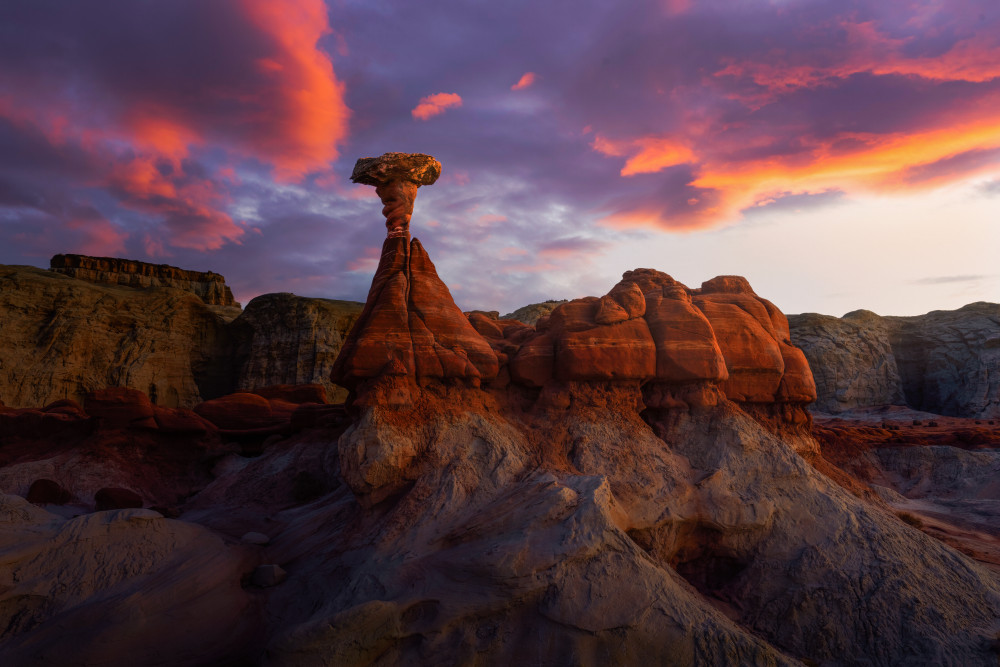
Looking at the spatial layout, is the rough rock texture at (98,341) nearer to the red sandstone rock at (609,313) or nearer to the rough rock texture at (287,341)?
the rough rock texture at (287,341)

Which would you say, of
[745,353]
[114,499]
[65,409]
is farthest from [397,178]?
[65,409]

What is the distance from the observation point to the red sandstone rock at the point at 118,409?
51.5 feet

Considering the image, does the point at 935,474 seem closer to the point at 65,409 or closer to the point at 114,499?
the point at 114,499

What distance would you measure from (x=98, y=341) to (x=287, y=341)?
34.3ft

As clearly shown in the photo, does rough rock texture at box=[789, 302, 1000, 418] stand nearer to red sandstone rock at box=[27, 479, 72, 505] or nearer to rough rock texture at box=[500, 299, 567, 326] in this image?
rough rock texture at box=[500, 299, 567, 326]

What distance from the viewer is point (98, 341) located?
30.3 metres

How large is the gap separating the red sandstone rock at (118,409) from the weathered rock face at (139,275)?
29978 mm

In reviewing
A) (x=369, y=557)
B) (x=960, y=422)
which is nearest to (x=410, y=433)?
(x=369, y=557)

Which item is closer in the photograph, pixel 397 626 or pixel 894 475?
pixel 397 626

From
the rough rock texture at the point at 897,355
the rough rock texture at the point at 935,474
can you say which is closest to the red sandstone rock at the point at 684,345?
the rough rock texture at the point at 935,474

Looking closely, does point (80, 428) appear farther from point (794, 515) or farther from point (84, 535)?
point (794, 515)

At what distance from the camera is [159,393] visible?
3256 centimetres

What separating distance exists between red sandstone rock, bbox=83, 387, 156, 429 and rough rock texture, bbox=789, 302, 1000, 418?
47544mm

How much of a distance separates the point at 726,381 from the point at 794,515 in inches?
123
